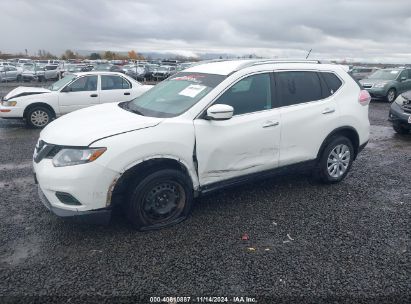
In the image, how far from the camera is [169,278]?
2855mm

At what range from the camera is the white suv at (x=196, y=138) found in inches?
126

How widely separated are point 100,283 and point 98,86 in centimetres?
791

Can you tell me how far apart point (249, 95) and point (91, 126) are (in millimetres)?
1869

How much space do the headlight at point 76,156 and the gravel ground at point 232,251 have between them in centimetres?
85

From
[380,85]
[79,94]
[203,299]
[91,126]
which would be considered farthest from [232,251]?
[380,85]

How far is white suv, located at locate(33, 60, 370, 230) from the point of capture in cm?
320

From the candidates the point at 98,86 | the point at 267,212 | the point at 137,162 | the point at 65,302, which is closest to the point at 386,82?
the point at 98,86

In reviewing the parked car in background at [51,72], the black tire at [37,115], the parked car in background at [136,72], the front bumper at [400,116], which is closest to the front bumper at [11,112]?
the black tire at [37,115]

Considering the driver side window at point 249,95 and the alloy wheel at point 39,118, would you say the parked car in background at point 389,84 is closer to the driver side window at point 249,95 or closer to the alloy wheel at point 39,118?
the driver side window at point 249,95

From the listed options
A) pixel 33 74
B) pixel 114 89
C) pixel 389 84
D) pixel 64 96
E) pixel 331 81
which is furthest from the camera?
pixel 33 74

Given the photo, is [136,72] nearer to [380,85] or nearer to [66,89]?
[380,85]

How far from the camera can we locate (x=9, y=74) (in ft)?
84.2

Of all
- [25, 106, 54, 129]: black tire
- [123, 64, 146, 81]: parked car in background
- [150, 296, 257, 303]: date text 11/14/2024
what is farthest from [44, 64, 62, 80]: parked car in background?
[150, 296, 257, 303]: date text 11/14/2024

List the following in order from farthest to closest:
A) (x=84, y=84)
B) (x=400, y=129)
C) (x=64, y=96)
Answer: (x=84, y=84) → (x=64, y=96) → (x=400, y=129)
